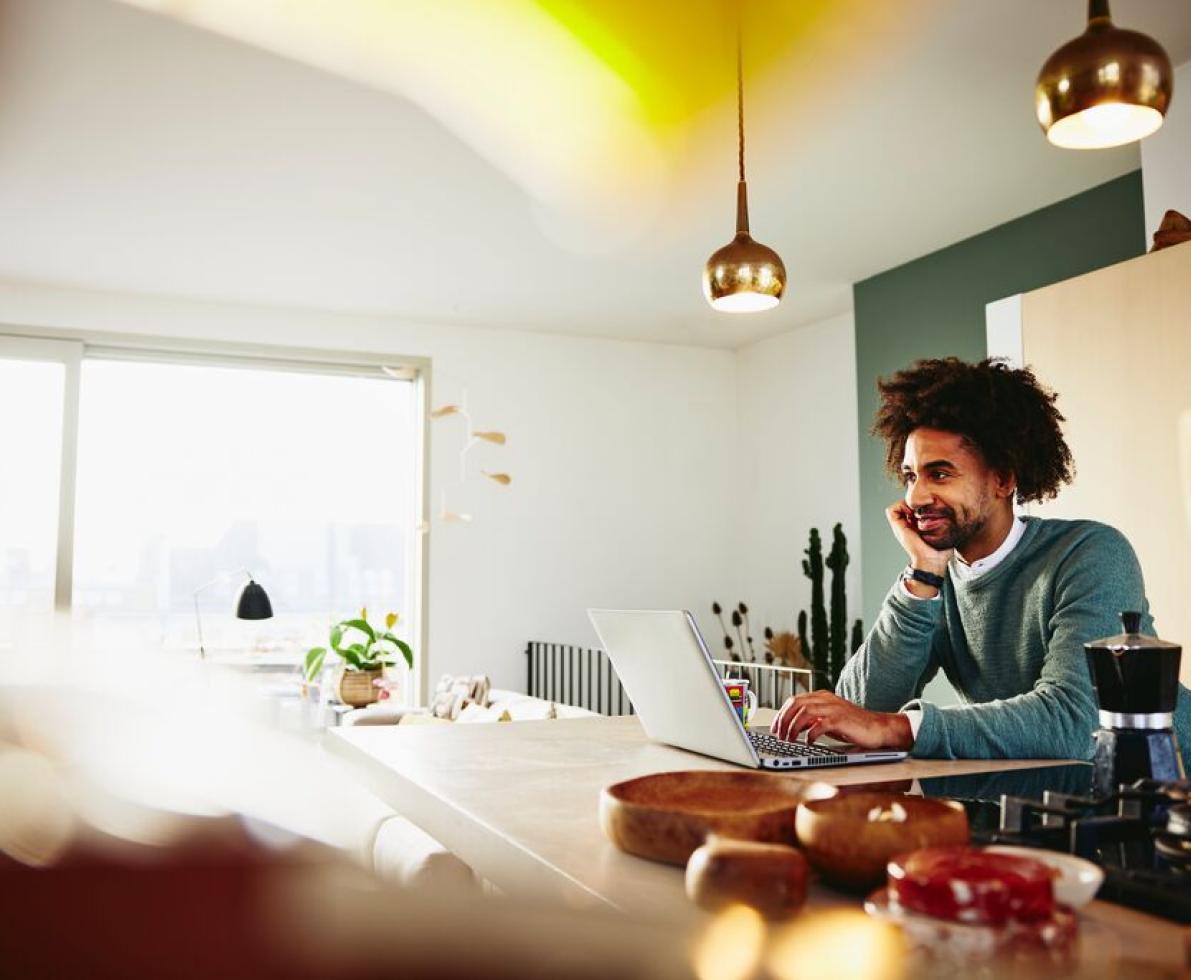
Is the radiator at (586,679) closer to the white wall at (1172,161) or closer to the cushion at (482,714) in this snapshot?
the cushion at (482,714)

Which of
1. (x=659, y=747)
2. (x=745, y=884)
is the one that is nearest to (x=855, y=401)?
(x=659, y=747)

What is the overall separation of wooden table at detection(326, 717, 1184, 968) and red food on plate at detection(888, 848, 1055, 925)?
5 centimetres

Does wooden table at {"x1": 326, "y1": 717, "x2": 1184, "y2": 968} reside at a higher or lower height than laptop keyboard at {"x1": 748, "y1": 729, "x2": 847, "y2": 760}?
lower

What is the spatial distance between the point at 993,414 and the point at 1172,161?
204 centimetres

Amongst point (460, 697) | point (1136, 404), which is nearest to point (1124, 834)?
point (1136, 404)

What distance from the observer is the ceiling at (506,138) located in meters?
3.04

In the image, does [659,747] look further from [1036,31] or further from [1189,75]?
[1189,75]

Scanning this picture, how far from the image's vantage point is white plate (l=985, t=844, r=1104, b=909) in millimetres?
728

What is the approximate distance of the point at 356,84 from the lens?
3.39 metres

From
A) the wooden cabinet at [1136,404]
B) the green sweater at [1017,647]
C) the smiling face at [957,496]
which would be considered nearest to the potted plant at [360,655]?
the wooden cabinet at [1136,404]

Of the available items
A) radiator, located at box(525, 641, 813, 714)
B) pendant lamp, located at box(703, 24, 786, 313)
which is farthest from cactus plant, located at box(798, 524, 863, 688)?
pendant lamp, located at box(703, 24, 786, 313)

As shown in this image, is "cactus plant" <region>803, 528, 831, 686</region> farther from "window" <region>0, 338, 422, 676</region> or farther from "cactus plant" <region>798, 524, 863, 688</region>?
"window" <region>0, 338, 422, 676</region>

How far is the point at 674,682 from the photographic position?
148 cm

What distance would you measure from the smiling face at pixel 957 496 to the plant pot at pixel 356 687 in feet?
13.9
